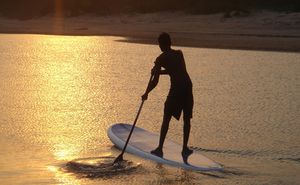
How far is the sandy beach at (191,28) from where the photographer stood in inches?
1238

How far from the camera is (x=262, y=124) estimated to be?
1210cm

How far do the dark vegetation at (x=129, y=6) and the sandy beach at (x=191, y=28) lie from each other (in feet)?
4.42

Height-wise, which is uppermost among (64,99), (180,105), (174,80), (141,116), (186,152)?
(174,80)

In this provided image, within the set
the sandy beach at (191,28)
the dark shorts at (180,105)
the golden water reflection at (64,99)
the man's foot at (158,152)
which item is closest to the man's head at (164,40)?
→ the dark shorts at (180,105)

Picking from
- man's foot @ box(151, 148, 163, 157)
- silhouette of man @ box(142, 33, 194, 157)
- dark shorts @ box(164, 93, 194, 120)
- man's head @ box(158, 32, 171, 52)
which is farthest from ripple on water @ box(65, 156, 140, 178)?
man's head @ box(158, 32, 171, 52)

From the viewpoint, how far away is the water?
8.87 meters

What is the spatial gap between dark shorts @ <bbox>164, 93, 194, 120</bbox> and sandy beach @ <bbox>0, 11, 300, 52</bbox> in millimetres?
18122

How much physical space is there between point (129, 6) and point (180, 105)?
42.9m

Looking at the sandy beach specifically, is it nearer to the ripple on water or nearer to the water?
the water

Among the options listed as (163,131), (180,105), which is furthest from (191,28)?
(180,105)

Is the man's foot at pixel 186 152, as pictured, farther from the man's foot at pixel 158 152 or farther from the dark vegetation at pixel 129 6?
the dark vegetation at pixel 129 6

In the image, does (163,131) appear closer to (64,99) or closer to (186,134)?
(186,134)

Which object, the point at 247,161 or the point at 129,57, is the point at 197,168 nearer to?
the point at 247,161

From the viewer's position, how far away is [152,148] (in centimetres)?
991
